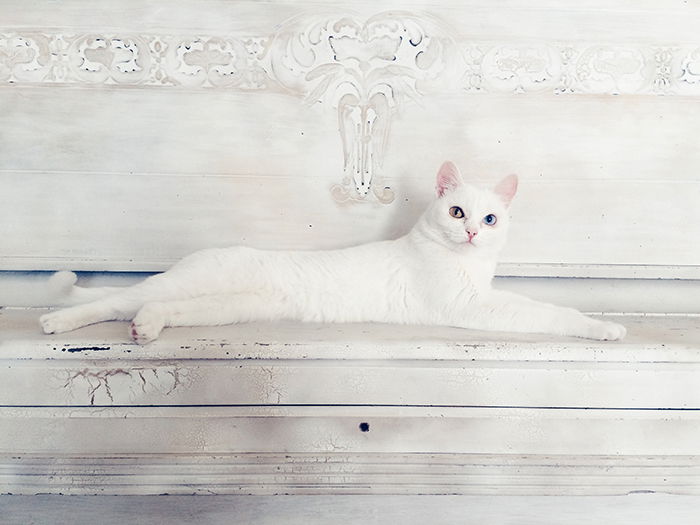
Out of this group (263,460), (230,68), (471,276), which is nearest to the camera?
(263,460)

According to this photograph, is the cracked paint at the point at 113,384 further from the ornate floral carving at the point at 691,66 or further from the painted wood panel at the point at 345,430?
the ornate floral carving at the point at 691,66

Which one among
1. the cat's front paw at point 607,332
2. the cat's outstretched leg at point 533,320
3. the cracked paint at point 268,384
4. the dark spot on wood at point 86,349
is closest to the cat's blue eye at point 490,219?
the cat's outstretched leg at point 533,320

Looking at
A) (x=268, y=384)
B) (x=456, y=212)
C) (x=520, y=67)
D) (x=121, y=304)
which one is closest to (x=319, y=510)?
(x=268, y=384)

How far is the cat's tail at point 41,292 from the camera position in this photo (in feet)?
4.43

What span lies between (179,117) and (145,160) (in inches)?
5.2

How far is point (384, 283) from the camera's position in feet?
4.37

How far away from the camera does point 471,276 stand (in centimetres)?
131

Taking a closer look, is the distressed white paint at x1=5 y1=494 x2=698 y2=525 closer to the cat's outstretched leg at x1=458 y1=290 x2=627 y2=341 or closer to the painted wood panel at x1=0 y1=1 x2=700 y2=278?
the cat's outstretched leg at x1=458 y1=290 x2=627 y2=341

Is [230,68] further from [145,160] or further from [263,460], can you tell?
[263,460]

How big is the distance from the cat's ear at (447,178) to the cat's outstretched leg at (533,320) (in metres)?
0.26

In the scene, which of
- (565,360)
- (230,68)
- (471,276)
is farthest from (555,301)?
(230,68)

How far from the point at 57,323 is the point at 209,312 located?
0.92 feet

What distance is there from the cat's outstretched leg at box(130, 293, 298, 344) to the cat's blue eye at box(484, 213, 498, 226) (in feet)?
1.51

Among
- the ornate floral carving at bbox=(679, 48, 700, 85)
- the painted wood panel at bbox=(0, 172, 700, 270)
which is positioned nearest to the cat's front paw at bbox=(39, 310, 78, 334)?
the painted wood panel at bbox=(0, 172, 700, 270)
